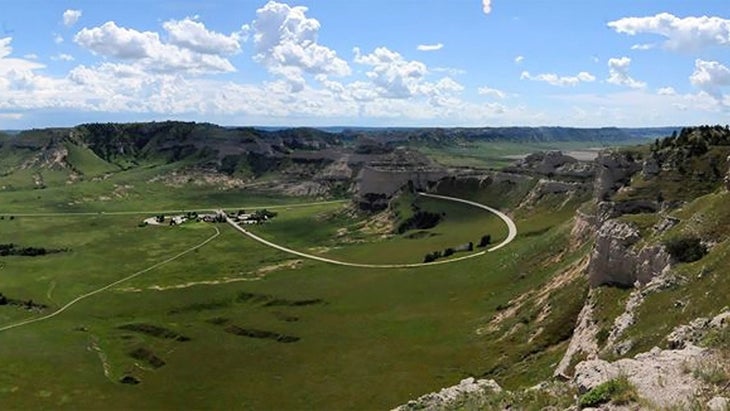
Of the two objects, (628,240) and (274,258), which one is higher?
(628,240)

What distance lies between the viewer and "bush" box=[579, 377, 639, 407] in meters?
21.5

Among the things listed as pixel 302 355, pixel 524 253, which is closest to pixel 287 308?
pixel 302 355

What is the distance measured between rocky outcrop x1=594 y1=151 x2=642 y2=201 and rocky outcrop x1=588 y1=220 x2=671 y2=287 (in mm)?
55887

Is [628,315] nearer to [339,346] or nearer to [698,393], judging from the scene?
[698,393]

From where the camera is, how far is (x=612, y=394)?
22.0 meters

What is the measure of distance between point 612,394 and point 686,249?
43973mm

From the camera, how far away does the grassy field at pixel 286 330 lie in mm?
84750

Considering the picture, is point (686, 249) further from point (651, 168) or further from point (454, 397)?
point (651, 168)

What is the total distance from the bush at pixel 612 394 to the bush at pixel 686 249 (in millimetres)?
42300

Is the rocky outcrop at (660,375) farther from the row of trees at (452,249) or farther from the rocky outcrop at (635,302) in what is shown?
the row of trees at (452,249)

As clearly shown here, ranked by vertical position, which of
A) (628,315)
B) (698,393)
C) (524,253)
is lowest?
(524,253)

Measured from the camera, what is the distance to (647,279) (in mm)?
65000

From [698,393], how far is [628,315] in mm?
36813

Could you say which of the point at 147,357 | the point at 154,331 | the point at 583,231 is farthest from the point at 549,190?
the point at 147,357
